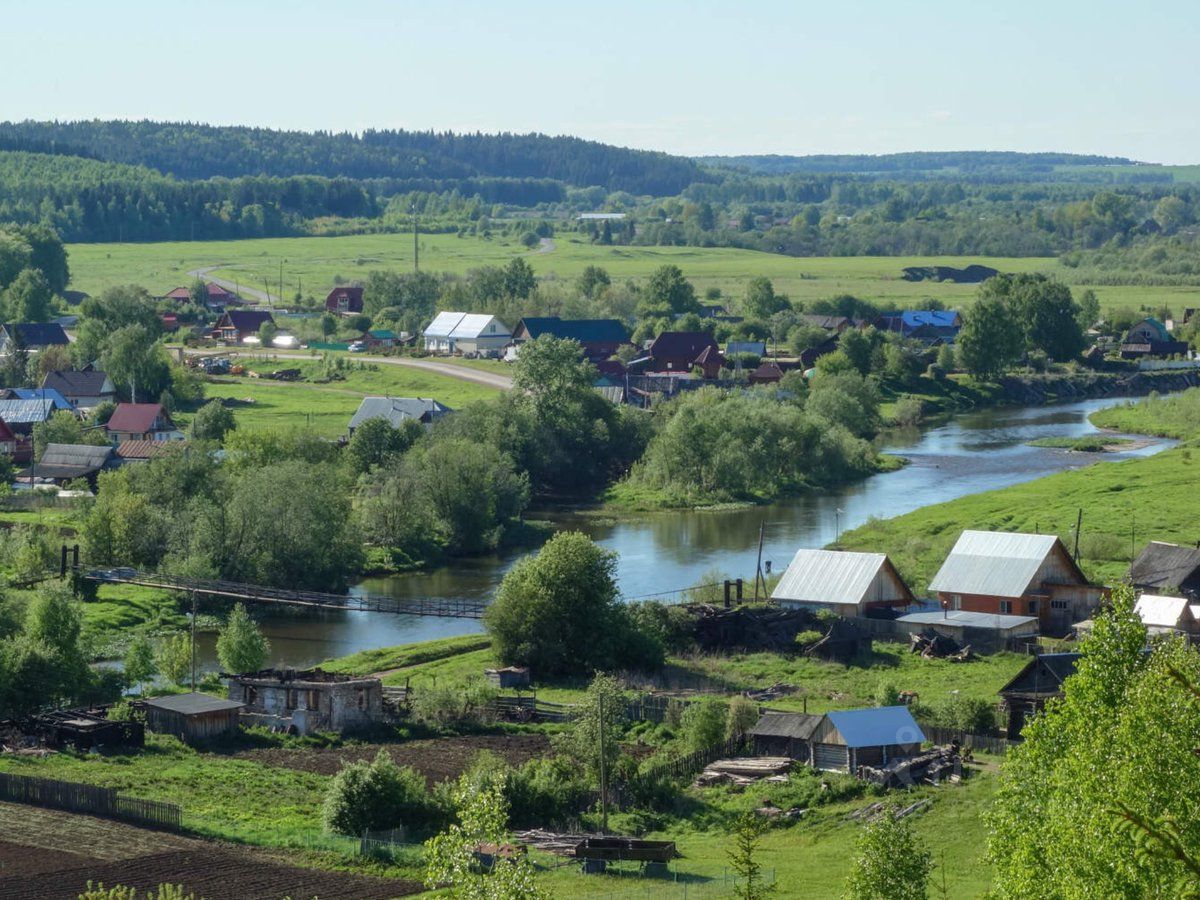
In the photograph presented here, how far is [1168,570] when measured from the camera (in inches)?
1622

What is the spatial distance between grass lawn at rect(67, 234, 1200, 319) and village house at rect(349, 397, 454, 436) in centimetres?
5048

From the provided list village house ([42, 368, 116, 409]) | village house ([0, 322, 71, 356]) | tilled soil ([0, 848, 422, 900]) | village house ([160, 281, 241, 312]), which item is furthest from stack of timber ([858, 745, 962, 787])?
village house ([160, 281, 241, 312])

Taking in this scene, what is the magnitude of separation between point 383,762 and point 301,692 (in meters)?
7.20

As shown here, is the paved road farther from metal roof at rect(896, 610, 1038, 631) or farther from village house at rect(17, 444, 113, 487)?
metal roof at rect(896, 610, 1038, 631)

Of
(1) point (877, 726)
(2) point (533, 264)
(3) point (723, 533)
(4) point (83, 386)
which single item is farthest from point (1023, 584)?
(2) point (533, 264)

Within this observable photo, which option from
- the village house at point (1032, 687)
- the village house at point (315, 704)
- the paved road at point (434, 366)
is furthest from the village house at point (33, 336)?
the village house at point (1032, 687)

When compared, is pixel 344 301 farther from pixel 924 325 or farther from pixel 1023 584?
pixel 1023 584

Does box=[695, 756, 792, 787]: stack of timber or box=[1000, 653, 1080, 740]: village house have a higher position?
box=[1000, 653, 1080, 740]: village house

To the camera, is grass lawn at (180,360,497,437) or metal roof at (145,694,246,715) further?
grass lawn at (180,360,497,437)

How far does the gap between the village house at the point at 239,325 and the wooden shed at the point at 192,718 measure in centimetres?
6545

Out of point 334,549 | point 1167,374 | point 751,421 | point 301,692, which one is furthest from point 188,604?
point 1167,374

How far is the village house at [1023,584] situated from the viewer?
4078 centimetres

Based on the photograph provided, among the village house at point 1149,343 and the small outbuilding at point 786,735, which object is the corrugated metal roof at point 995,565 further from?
the village house at point 1149,343

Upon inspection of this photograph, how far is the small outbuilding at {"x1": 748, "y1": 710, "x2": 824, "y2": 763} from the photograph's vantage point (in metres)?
31.1
